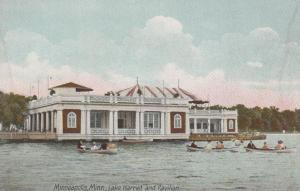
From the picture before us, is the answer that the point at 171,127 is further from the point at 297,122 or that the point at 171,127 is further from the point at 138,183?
the point at 138,183

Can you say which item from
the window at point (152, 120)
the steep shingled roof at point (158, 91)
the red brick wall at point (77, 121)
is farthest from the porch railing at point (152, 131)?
the red brick wall at point (77, 121)

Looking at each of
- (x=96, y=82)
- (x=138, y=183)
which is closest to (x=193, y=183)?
(x=138, y=183)

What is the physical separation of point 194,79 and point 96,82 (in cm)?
426

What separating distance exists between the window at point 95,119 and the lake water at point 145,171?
15.0m

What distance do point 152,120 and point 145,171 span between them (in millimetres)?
25649

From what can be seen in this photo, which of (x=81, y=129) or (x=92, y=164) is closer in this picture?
(x=92, y=164)

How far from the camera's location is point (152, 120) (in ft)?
163

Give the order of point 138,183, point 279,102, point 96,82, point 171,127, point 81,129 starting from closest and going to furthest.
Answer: point 138,183, point 279,102, point 96,82, point 81,129, point 171,127

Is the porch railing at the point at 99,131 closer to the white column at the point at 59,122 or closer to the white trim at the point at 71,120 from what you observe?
the white trim at the point at 71,120

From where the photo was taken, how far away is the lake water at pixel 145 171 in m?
20.2

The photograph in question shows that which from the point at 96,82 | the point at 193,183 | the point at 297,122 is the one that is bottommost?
the point at 193,183

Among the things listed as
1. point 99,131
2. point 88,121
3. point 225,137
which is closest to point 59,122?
point 88,121

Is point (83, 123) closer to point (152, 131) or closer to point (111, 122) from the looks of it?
point (111, 122)

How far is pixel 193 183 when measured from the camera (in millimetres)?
→ 20922
